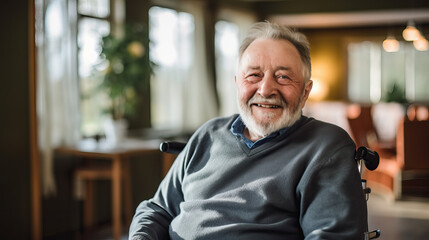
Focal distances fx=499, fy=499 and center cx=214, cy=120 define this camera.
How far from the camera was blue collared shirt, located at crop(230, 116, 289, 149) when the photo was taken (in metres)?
1.61

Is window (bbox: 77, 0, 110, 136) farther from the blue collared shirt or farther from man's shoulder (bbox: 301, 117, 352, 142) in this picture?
man's shoulder (bbox: 301, 117, 352, 142)

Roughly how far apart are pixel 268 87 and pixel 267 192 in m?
0.33

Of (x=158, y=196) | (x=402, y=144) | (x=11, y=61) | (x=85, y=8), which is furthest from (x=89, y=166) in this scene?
(x=402, y=144)

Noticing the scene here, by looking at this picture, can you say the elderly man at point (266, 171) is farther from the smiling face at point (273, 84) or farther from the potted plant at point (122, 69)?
the potted plant at point (122, 69)

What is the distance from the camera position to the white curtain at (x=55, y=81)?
3705 mm

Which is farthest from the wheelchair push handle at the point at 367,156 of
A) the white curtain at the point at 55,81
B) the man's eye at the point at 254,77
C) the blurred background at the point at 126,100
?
the white curtain at the point at 55,81

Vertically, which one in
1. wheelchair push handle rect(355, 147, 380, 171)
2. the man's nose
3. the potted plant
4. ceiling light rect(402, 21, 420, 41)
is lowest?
wheelchair push handle rect(355, 147, 380, 171)

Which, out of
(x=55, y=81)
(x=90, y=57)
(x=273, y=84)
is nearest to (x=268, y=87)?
(x=273, y=84)

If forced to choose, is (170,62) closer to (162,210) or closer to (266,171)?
(162,210)

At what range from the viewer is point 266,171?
1.53 meters

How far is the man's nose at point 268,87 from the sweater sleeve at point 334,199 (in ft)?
0.93

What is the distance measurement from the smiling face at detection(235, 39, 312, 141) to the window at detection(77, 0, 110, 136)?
8.50 ft

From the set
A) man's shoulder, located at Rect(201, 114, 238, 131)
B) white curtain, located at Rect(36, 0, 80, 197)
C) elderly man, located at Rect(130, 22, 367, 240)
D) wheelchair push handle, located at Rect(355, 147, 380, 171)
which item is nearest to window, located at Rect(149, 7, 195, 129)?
white curtain, located at Rect(36, 0, 80, 197)

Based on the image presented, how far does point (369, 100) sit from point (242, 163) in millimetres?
9164
